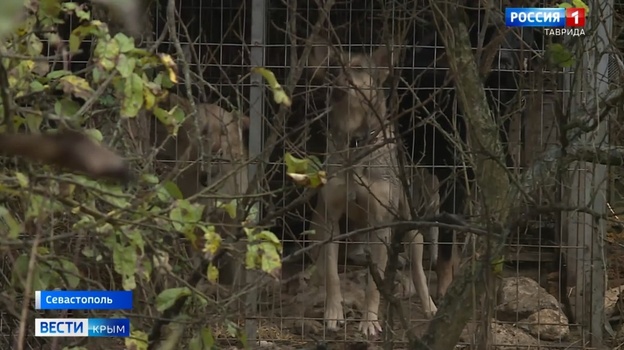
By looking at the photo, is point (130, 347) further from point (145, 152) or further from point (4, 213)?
point (145, 152)

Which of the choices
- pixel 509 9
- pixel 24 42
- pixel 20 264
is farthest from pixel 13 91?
pixel 509 9

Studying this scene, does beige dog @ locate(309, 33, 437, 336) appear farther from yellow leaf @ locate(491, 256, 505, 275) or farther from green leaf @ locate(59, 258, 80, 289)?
green leaf @ locate(59, 258, 80, 289)

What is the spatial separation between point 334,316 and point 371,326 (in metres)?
0.27

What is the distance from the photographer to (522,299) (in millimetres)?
6605

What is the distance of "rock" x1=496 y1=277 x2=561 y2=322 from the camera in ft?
21.2

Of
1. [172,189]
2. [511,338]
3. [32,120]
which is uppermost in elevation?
[32,120]

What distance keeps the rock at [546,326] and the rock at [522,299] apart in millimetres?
53

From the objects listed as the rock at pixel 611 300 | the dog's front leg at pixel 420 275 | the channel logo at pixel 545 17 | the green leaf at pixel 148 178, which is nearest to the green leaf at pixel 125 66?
the green leaf at pixel 148 178

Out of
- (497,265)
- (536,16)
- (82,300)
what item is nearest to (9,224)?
(82,300)

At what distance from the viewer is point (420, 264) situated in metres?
6.65

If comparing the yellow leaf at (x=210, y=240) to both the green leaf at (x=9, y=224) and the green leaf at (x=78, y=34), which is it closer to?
the green leaf at (x=9, y=224)

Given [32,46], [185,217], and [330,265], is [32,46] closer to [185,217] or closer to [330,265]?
[185,217]

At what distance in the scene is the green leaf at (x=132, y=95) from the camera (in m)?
2.52

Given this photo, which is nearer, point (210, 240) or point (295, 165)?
point (210, 240)
